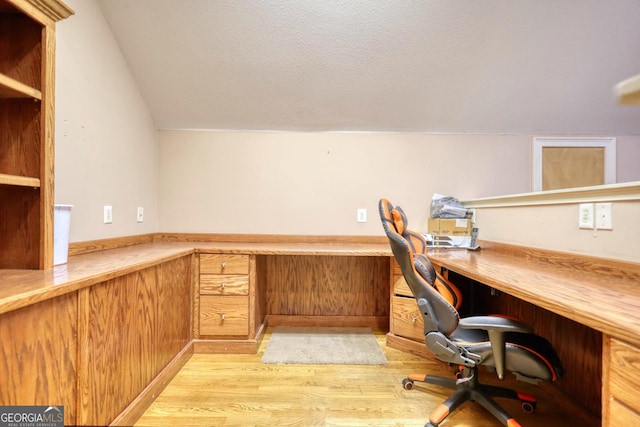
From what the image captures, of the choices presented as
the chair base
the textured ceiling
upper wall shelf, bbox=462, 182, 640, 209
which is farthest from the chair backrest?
the textured ceiling

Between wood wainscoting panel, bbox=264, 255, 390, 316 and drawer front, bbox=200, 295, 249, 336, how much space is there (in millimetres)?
572

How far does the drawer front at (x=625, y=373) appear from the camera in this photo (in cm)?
72

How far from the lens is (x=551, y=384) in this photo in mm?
1648

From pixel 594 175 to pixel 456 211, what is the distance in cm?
151

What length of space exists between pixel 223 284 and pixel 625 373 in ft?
6.54

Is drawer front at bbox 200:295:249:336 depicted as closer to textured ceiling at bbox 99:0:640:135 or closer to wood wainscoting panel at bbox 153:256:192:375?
Result: wood wainscoting panel at bbox 153:256:192:375

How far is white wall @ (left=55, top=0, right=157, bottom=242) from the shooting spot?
164 centimetres

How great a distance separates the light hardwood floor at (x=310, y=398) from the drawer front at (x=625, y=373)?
2.92 ft

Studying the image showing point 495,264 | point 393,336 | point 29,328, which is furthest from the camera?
point 393,336

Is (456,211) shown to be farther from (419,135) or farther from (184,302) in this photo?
(184,302)

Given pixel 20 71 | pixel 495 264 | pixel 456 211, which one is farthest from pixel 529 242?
pixel 20 71

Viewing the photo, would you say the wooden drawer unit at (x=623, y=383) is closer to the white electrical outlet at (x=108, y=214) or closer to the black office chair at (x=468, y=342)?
the black office chair at (x=468, y=342)

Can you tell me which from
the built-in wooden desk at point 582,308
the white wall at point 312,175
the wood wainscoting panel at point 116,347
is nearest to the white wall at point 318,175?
the white wall at point 312,175

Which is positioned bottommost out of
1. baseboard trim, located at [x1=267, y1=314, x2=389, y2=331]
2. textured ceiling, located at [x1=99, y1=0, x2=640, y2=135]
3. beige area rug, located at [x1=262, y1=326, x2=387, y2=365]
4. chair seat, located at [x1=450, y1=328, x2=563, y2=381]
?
beige area rug, located at [x1=262, y1=326, x2=387, y2=365]
